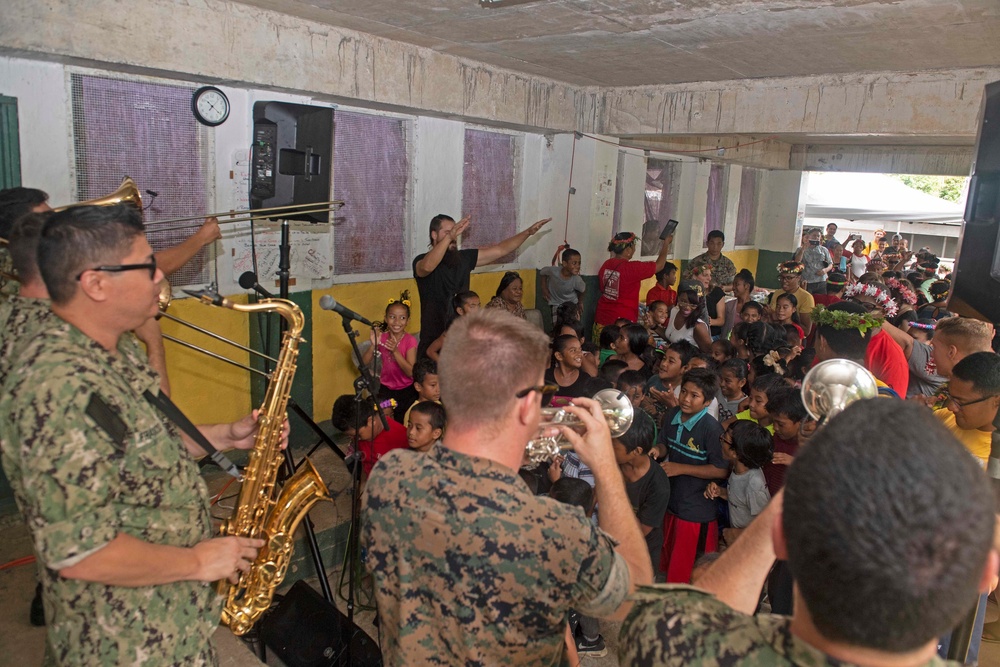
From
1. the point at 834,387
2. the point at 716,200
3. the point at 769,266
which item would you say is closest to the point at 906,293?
the point at 716,200

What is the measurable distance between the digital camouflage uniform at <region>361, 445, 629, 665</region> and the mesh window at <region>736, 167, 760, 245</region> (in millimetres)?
13609

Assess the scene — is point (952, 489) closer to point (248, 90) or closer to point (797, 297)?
point (248, 90)

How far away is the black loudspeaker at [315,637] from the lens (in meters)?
3.42

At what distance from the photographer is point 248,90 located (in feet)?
18.9

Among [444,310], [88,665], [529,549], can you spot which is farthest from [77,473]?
[444,310]

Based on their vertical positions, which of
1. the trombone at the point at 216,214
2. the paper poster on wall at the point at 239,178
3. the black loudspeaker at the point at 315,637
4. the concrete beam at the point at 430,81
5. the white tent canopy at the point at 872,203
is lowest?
the black loudspeaker at the point at 315,637

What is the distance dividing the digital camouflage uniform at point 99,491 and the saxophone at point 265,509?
51 cm

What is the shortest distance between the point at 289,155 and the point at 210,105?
1218 millimetres

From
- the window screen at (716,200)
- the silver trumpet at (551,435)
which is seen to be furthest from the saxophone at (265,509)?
the window screen at (716,200)

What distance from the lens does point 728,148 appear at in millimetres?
11844

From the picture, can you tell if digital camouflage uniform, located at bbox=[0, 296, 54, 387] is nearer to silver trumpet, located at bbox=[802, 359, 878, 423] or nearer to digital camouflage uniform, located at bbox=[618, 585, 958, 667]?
digital camouflage uniform, located at bbox=[618, 585, 958, 667]

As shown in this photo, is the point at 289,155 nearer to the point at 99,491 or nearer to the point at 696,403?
the point at 696,403

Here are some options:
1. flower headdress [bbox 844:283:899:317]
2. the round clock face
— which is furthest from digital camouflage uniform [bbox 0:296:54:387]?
flower headdress [bbox 844:283:899:317]

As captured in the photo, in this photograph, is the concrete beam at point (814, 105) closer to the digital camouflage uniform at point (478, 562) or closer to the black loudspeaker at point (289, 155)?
the black loudspeaker at point (289, 155)
